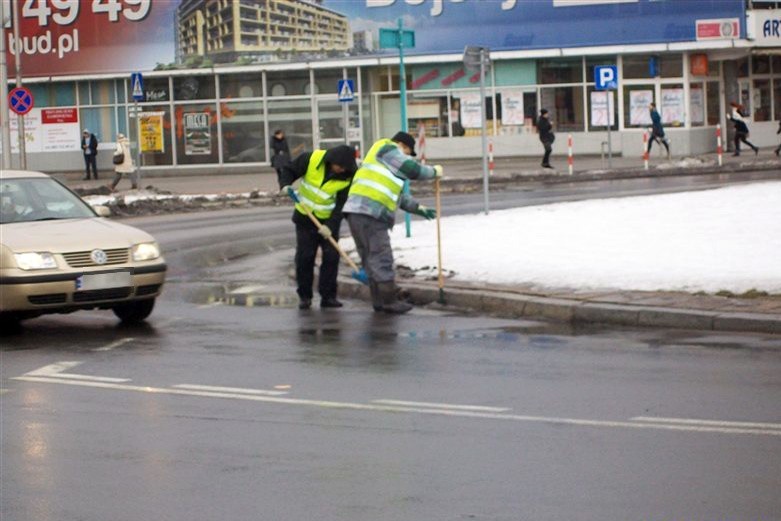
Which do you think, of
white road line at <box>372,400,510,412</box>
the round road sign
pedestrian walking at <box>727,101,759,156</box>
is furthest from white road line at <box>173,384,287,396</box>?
pedestrian walking at <box>727,101,759,156</box>

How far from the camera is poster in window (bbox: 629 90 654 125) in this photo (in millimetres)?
42719

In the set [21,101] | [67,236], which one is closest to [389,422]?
[67,236]

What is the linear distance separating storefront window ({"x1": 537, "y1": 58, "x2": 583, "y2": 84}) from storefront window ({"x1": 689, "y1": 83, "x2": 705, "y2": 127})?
11.0ft

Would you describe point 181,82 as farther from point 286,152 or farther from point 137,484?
point 137,484

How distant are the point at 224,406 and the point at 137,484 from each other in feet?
6.43

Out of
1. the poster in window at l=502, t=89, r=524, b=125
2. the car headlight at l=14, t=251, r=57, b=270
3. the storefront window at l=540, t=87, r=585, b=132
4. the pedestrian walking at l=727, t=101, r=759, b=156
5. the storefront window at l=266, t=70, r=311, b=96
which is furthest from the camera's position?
the storefront window at l=266, t=70, r=311, b=96

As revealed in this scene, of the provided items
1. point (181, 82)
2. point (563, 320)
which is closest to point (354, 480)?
point (563, 320)

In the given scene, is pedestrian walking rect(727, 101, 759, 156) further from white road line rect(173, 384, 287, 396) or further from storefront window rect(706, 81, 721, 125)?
white road line rect(173, 384, 287, 396)

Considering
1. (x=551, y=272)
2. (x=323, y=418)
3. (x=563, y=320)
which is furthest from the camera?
(x=551, y=272)

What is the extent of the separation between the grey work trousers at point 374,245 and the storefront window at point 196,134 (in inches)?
1381

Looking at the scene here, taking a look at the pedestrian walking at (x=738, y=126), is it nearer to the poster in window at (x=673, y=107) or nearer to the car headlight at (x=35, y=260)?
the poster in window at (x=673, y=107)

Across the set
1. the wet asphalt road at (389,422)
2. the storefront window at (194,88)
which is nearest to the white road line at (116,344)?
the wet asphalt road at (389,422)

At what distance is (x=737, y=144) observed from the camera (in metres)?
40.3

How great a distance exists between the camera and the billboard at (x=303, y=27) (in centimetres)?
4250
